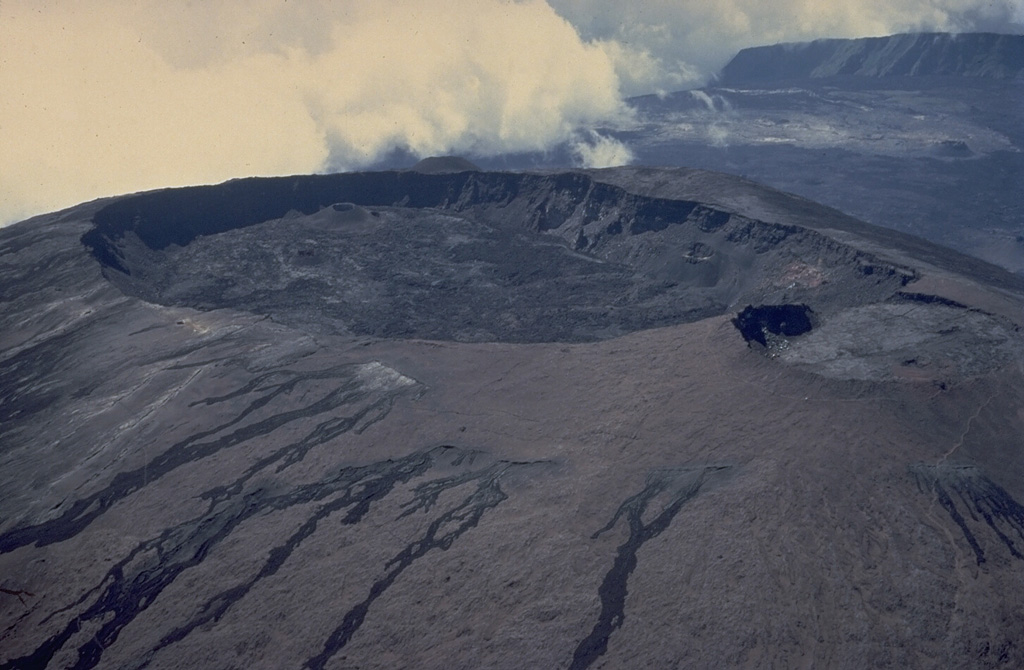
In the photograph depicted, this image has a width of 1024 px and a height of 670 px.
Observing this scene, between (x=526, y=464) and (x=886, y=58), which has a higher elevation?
(x=886, y=58)

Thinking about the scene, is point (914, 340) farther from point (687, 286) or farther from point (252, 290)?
point (252, 290)

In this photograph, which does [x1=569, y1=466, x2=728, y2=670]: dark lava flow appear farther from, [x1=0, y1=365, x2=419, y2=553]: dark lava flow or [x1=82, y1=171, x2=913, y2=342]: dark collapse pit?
[x1=82, y1=171, x2=913, y2=342]: dark collapse pit

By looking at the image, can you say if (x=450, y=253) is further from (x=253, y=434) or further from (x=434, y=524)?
(x=434, y=524)

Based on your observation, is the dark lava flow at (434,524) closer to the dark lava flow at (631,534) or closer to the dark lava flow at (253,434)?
the dark lava flow at (631,534)

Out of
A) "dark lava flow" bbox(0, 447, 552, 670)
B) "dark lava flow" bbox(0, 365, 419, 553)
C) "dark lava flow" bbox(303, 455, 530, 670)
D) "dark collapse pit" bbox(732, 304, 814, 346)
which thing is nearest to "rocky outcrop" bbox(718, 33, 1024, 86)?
"dark collapse pit" bbox(732, 304, 814, 346)

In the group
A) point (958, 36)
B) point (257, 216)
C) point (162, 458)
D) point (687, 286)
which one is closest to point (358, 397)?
point (162, 458)

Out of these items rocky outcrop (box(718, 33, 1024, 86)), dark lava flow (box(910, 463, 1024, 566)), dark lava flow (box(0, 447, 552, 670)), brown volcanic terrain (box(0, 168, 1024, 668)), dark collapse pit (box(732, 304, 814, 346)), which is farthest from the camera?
rocky outcrop (box(718, 33, 1024, 86))

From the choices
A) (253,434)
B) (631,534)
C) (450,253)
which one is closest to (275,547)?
(253,434)

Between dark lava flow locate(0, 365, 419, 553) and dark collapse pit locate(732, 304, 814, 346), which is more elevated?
dark lava flow locate(0, 365, 419, 553)
